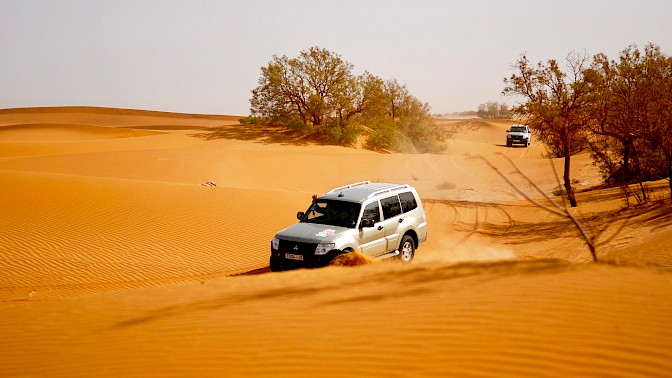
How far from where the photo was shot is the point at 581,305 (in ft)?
16.3

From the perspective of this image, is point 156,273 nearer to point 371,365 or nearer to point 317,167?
point 371,365

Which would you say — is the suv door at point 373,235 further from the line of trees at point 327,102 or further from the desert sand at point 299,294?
the line of trees at point 327,102

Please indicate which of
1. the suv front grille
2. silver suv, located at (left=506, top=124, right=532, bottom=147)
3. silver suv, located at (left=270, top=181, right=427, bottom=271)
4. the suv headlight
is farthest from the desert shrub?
the suv headlight

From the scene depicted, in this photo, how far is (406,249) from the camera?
1077 centimetres

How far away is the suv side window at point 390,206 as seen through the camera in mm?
10320

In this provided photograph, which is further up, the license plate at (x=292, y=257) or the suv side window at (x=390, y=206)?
the suv side window at (x=390, y=206)

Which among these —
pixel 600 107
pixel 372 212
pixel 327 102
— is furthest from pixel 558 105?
pixel 327 102

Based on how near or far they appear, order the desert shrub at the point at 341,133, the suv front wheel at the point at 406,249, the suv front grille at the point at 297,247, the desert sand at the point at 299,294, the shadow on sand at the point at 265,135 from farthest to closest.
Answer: the shadow on sand at the point at 265,135 < the desert shrub at the point at 341,133 < the suv front wheel at the point at 406,249 < the suv front grille at the point at 297,247 < the desert sand at the point at 299,294

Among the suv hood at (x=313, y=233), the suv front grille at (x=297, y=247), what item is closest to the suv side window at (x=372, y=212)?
the suv hood at (x=313, y=233)

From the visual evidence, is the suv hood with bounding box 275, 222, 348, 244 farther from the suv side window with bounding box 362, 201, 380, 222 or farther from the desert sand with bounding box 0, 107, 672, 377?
the desert sand with bounding box 0, 107, 672, 377

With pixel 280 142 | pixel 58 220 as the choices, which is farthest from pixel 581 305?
pixel 280 142

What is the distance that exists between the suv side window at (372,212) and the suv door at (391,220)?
0.14 m

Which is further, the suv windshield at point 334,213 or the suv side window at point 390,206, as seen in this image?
the suv side window at point 390,206

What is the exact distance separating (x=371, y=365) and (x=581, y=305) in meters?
2.24
